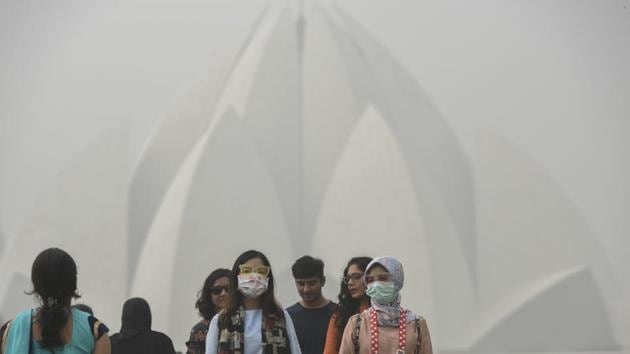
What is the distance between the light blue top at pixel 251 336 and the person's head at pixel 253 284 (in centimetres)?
5

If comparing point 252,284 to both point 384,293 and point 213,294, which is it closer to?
point 384,293

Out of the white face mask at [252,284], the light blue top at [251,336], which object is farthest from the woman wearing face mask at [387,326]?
the white face mask at [252,284]

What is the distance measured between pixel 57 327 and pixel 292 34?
8672 mm

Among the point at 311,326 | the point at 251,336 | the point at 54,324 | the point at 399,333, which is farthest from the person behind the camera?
the point at 311,326

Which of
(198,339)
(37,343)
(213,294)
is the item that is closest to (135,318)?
(198,339)

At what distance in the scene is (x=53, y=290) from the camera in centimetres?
297

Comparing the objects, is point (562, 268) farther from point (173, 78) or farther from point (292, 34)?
point (173, 78)

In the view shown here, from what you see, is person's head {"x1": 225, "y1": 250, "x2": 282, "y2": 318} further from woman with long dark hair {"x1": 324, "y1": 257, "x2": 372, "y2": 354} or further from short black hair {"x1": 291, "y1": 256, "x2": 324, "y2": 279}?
short black hair {"x1": 291, "y1": 256, "x2": 324, "y2": 279}

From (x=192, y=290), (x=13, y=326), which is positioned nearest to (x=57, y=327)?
(x=13, y=326)

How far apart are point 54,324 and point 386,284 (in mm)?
1204

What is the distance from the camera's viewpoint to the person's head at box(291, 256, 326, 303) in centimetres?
462

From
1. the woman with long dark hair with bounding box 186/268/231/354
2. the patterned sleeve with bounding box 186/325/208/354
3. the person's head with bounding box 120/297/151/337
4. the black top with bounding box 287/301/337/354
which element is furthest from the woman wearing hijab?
the black top with bounding box 287/301/337/354

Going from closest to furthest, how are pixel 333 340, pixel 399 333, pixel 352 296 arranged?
pixel 399 333, pixel 333 340, pixel 352 296

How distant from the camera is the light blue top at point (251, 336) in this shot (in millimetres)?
3629
